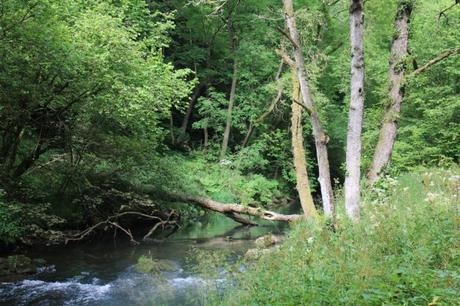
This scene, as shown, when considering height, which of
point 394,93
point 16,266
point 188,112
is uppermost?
point 188,112

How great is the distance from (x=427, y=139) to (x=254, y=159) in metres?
10.4

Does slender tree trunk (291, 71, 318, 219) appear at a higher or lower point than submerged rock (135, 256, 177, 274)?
higher

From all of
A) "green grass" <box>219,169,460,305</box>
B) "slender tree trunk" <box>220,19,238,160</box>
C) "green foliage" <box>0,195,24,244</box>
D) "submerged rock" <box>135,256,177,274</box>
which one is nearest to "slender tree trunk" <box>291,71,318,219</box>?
"green grass" <box>219,169,460,305</box>

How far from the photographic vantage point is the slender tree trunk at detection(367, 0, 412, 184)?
9016 millimetres

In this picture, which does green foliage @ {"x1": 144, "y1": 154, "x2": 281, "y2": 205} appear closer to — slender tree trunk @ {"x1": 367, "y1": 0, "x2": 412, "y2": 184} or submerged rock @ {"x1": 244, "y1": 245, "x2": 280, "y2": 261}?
submerged rock @ {"x1": 244, "y1": 245, "x2": 280, "y2": 261}

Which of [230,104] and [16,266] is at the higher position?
[230,104]

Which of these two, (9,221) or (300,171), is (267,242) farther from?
(9,221)

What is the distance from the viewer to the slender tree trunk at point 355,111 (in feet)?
25.3

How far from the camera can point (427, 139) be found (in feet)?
65.5

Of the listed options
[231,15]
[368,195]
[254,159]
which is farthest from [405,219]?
[231,15]

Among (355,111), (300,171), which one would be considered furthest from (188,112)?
(355,111)

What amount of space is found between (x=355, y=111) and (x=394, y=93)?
5.90 ft

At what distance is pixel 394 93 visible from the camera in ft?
30.0

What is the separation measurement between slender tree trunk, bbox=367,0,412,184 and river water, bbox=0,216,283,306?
13.1 ft
